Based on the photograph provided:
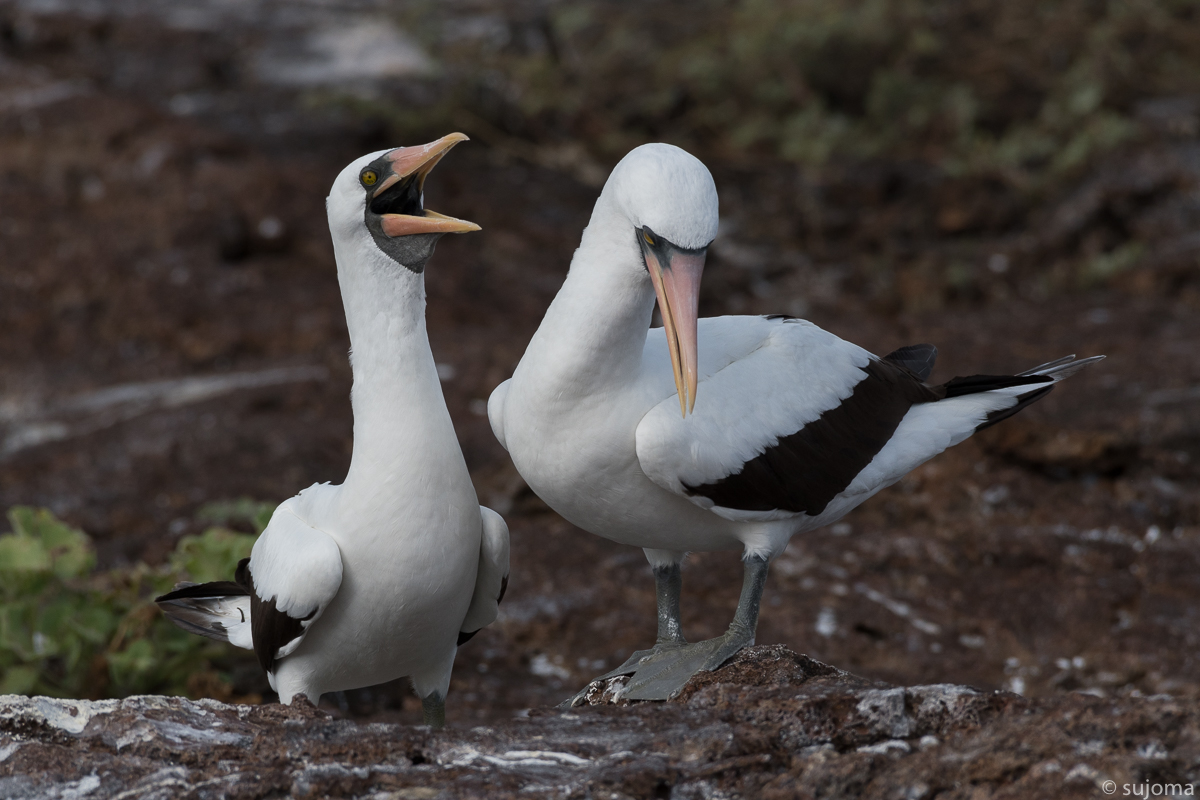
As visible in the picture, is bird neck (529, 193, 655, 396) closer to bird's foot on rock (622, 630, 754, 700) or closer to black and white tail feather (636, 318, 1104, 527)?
black and white tail feather (636, 318, 1104, 527)

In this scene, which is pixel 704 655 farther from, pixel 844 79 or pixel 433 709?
pixel 844 79

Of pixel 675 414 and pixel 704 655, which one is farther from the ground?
pixel 675 414

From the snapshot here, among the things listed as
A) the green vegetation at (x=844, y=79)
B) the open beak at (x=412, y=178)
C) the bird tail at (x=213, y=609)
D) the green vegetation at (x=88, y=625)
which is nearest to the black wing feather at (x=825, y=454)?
the open beak at (x=412, y=178)

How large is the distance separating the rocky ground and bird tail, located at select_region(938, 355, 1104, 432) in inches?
64.8

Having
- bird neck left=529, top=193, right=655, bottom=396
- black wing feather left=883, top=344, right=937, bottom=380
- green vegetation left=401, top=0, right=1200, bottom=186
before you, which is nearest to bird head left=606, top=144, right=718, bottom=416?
bird neck left=529, top=193, right=655, bottom=396

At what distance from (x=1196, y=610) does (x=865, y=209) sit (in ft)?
21.7

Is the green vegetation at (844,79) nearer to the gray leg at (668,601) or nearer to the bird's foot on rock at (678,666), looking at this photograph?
the gray leg at (668,601)

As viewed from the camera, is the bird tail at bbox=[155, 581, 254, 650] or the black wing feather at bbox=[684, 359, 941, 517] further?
the bird tail at bbox=[155, 581, 254, 650]

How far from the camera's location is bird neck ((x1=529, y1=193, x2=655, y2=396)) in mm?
3498

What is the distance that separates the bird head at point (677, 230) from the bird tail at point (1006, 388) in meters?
1.47

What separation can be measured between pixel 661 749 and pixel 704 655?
3.37 ft

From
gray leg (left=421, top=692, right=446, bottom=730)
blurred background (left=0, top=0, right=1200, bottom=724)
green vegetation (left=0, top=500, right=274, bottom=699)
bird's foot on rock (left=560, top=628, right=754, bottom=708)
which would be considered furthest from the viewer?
blurred background (left=0, top=0, right=1200, bottom=724)

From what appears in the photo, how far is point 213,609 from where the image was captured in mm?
4398

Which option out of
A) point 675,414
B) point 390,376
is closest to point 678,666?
point 675,414
